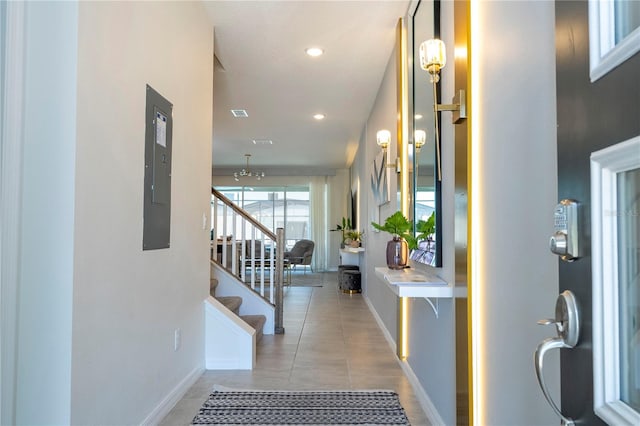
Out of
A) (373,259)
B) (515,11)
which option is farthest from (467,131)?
(373,259)

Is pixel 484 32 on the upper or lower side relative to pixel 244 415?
upper

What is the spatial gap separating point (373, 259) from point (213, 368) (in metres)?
2.56

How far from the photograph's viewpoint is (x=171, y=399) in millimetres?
2459

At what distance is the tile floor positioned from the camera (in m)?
2.68

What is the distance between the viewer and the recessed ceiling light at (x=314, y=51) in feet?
12.4

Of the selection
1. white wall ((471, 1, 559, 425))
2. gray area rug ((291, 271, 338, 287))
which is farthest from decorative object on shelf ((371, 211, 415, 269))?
gray area rug ((291, 271, 338, 287))

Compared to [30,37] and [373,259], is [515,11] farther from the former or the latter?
[373,259]

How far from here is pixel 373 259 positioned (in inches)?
204

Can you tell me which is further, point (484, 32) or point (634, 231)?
point (484, 32)

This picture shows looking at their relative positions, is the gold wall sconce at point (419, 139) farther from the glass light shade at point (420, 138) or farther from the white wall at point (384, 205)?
the white wall at point (384, 205)

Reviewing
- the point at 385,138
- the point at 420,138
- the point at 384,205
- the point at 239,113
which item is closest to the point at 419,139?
the point at 420,138

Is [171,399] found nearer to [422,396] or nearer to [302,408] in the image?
[302,408]

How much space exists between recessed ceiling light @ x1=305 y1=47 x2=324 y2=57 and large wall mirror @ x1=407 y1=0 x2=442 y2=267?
0.99 m

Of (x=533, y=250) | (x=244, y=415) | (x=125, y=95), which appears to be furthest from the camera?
(x=244, y=415)
